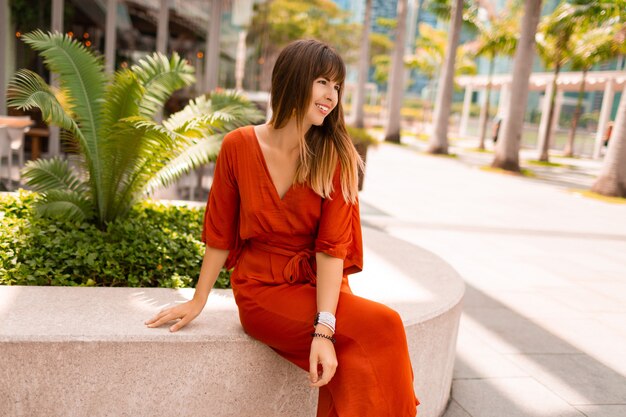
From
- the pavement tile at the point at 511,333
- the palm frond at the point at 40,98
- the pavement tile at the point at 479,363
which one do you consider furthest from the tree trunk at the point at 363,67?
the palm frond at the point at 40,98

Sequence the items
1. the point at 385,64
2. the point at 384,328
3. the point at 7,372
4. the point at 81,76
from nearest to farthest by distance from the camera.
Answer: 1. the point at 384,328
2. the point at 7,372
3. the point at 81,76
4. the point at 385,64

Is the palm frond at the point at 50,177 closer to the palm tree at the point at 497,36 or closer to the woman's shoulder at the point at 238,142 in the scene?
the woman's shoulder at the point at 238,142

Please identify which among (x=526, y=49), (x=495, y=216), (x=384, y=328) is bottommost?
(x=495, y=216)

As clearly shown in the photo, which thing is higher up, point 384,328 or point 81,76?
point 81,76

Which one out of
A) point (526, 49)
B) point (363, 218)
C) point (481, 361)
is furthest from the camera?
point (526, 49)

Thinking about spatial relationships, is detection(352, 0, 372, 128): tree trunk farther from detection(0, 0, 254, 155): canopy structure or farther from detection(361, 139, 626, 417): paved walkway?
detection(0, 0, 254, 155): canopy structure

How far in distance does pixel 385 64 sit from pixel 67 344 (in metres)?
63.1

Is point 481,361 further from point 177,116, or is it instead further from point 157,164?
point 177,116

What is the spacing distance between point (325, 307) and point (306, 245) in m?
0.35

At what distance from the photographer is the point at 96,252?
3.44m

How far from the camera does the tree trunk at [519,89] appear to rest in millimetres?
16047

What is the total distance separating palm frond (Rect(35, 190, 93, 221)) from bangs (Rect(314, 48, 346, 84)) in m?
2.51

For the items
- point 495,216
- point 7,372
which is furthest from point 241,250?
point 495,216

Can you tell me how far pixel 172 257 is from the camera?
3629 millimetres
